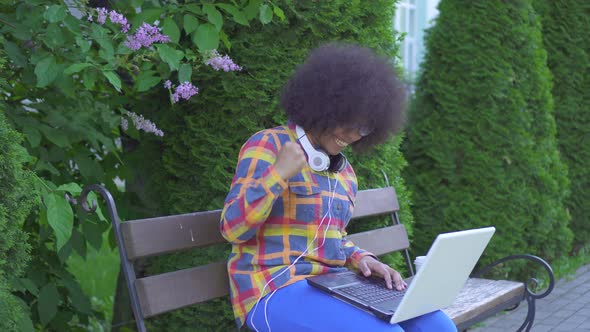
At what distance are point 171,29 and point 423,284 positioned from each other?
1381mm

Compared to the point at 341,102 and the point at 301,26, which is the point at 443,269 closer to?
the point at 341,102

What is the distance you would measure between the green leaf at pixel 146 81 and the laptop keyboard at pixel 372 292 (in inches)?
42.8

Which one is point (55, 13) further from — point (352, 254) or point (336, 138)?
point (352, 254)

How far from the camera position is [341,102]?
2.59 m

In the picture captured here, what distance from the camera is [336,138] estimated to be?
8.69 ft

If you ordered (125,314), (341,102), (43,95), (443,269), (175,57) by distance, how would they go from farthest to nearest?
(125,314)
(43,95)
(175,57)
(341,102)
(443,269)

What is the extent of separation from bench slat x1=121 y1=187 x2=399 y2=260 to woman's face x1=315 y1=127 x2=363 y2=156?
500 millimetres

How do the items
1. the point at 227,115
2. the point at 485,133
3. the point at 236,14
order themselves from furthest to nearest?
1. the point at 485,133
2. the point at 227,115
3. the point at 236,14

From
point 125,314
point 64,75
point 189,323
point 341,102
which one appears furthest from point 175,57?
point 125,314

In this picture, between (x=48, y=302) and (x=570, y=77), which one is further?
(x=570, y=77)

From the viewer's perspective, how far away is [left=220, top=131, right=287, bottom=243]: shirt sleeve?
7.78ft

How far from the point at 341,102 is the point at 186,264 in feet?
4.12

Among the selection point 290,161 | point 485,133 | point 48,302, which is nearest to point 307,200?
point 290,161

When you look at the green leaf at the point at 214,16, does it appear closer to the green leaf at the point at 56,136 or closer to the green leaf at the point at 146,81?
the green leaf at the point at 146,81
